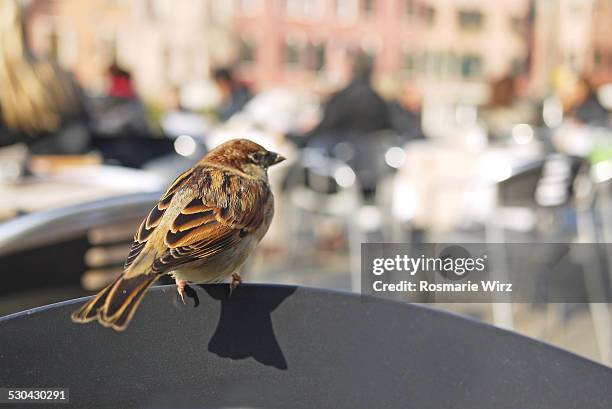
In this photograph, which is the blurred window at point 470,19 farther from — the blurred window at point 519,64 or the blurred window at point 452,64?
the blurred window at point 519,64

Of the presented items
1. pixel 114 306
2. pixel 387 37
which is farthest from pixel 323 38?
pixel 114 306

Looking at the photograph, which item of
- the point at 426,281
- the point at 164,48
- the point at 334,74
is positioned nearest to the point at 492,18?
the point at 334,74

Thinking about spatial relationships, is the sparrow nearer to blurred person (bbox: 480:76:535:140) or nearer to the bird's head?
the bird's head

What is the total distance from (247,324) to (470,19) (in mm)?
43313

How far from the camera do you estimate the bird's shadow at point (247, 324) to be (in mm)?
803

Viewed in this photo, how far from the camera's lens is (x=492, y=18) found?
4238cm

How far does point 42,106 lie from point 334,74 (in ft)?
116

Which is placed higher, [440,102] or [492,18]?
[492,18]

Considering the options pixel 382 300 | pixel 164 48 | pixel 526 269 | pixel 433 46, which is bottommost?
pixel 382 300

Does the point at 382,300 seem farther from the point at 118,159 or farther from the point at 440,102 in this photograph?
the point at 440,102

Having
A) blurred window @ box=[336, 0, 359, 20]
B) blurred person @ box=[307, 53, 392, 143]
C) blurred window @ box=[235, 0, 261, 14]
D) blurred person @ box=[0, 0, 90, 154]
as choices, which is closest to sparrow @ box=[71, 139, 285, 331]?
blurred person @ box=[0, 0, 90, 154]

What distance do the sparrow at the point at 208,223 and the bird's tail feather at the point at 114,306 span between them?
0.05 feet

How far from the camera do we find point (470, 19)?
137ft

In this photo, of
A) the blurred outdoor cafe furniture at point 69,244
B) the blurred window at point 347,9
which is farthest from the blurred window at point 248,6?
the blurred outdoor cafe furniture at point 69,244
